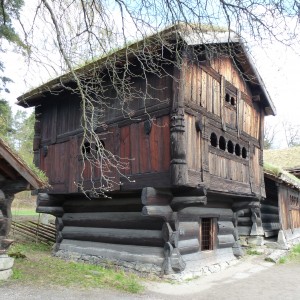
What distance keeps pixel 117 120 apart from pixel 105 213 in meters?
3.16

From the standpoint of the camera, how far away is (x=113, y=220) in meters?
11.3

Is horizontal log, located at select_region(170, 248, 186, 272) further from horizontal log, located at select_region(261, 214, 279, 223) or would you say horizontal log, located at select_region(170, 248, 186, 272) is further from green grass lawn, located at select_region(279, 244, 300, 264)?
horizontal log, located at select_region(261, 214, 279, 223)

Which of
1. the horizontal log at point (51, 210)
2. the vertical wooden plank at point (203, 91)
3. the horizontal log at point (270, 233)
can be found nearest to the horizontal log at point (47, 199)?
the horizontal log at point (51, 210)

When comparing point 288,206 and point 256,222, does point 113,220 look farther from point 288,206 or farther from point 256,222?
point 288,206

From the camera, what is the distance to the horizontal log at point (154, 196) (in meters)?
9.01

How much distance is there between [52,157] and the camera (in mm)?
12070

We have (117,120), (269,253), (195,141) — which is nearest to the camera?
(195,141)

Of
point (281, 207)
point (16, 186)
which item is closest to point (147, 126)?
point (16, 186)

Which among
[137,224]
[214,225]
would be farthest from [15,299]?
[214,225]

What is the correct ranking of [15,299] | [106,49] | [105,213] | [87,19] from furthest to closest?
[105,213] < [15,299] < [106,49] < [87,19]

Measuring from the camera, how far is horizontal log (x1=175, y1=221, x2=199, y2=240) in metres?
9.86

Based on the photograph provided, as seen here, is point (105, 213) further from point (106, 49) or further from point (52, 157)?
point (106, 49)

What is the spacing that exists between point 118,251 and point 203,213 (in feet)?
9.09

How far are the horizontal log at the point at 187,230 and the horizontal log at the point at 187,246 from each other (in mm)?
110
